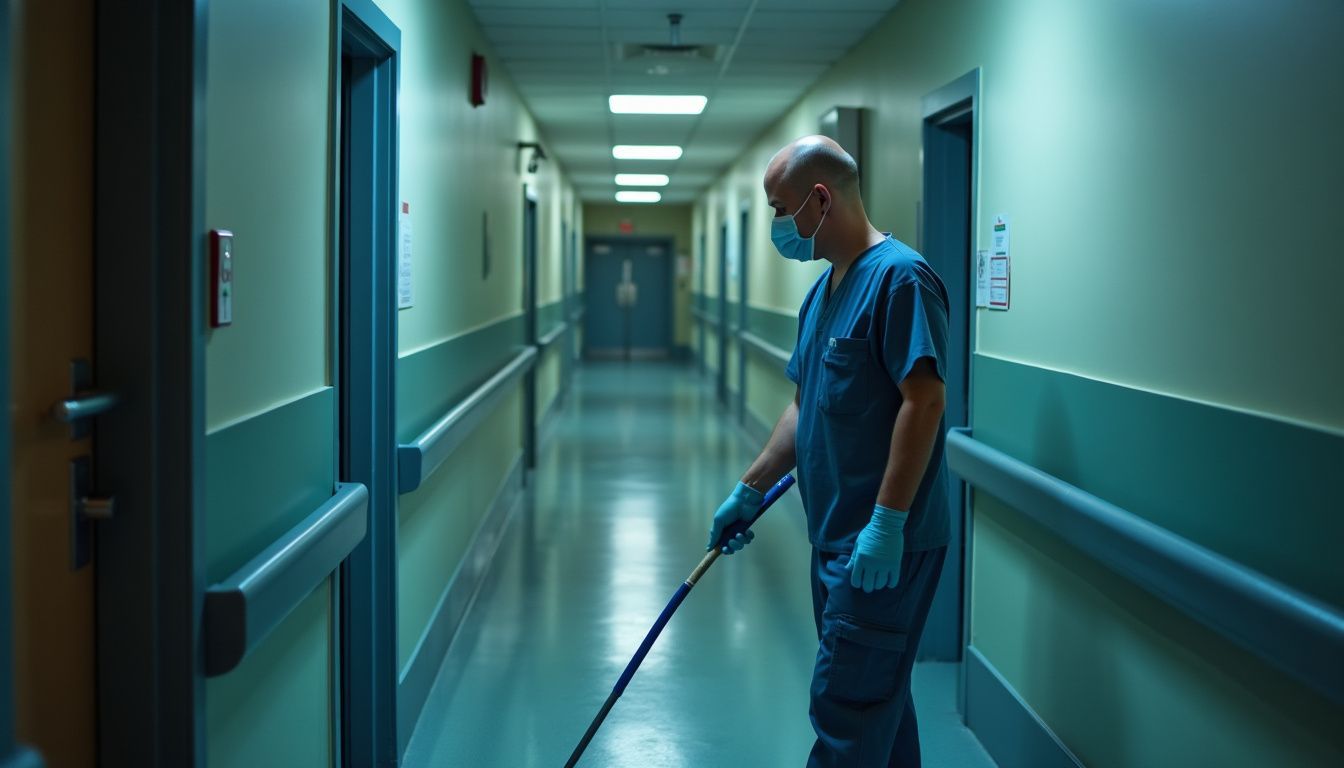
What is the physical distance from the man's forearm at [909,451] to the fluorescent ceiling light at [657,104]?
228 inches

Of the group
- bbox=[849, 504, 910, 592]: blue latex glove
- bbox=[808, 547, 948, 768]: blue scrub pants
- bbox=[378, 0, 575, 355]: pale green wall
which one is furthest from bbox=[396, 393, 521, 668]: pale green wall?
bbox=[849, 504, 910, 592]: blue latex glove

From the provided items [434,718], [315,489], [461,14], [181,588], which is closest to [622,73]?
[461,14]

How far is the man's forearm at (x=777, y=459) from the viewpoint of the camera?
112 inches

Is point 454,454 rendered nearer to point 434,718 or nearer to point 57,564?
point 434,718

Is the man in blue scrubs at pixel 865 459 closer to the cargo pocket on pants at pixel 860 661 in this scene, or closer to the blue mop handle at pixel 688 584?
the cargo pocket on pants at pixel 860 661

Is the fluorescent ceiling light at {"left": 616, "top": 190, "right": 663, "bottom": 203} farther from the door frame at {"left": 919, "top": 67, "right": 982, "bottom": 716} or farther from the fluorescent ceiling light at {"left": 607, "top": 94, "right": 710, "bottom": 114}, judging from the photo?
the door frame at {"left": 919, "top": 67, "right": 982, "bottom": 716}

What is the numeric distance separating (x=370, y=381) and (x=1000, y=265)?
5.98 ft

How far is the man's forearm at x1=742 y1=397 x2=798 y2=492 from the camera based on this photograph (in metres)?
2.85

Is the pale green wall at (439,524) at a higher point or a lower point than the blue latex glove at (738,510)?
lower

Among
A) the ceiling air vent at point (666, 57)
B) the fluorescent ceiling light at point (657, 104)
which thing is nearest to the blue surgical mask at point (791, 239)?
the ceiling air vent at point (666, 57)

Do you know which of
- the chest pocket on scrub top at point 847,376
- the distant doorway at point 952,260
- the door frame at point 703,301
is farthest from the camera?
the door frame at point 703,301

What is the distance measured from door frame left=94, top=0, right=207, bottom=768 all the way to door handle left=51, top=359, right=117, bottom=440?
0.11 feet

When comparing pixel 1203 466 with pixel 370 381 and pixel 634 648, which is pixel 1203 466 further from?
pixel 634 648

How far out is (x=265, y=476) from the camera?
2082 mm
